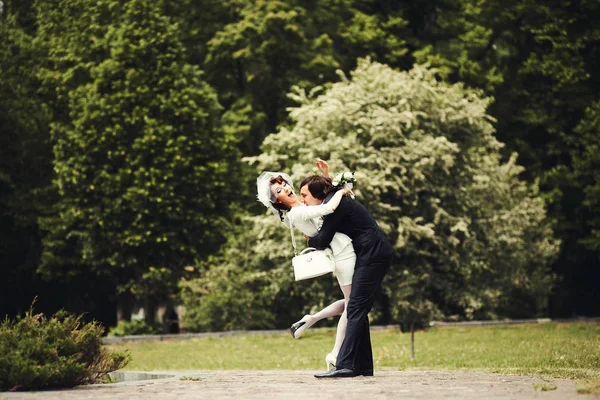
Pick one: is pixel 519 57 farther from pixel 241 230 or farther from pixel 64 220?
pixel 64 220

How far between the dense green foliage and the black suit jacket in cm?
2009

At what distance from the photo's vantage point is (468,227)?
33.6 metres

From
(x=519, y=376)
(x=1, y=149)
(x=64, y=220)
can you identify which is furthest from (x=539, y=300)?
(x=519, y=376)

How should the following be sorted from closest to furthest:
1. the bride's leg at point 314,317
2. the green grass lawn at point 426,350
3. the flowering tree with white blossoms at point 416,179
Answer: the bride's leg at point 314,317 → the green grass lawn at point 426,350 → the flowering tree with white blossoms at point 416,179

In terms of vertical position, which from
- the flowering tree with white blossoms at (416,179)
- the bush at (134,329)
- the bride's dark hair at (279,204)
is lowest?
the bush at (134,329)

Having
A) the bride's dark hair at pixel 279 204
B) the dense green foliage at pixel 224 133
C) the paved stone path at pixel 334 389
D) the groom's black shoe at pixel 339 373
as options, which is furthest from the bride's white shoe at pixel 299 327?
the dense green foliage at pixel 224 133

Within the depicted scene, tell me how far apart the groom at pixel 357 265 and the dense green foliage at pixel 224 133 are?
20.1m

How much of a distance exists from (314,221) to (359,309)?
1.02m

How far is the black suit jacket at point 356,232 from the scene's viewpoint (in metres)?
10.7

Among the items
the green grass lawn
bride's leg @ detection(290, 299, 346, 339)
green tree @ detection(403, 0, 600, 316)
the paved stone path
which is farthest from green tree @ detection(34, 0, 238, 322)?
the paved stone path

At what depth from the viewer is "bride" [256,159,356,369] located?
10633 mm

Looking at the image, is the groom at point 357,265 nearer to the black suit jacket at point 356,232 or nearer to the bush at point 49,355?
the black suit jacket at point 356,232

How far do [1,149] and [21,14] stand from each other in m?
7.06

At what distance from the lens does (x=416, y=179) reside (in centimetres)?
3203
